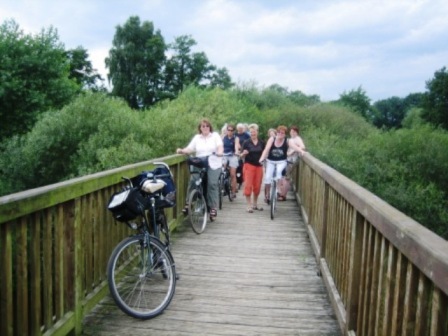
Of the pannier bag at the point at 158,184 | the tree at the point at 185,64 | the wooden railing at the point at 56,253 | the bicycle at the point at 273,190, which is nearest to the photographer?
the wooden railing at the point at 56,253

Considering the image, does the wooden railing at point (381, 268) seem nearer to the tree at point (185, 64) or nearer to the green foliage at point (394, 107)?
the tree at point (185, 64)

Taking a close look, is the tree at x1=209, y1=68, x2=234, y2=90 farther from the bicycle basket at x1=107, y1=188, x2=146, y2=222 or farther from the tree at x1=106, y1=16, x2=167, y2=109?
the bicycle basket at x1=107, y1=188, x2=146, y2=222

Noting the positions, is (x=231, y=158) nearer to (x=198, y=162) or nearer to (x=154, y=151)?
(x=198, y=162)

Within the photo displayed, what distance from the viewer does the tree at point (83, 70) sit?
6357 centimetres

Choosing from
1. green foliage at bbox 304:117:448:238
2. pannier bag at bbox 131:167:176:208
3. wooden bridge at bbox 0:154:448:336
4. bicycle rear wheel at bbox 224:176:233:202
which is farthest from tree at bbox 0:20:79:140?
pannier bag at bbox 131:167:176:208

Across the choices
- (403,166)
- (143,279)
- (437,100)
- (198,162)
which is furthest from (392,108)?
(143,279)

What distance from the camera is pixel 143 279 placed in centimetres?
441

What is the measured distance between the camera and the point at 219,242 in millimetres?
7246

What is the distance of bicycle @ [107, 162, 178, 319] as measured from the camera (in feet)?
13.6

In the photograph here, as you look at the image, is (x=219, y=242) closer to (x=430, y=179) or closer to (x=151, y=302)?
(x=151, y=302)

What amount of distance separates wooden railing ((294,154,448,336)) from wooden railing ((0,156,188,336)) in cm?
223

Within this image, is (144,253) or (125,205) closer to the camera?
(125,205)

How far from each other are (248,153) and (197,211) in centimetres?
250

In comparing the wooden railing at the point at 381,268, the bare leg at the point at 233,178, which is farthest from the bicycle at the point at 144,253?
the bare leg at the point at 233,178
